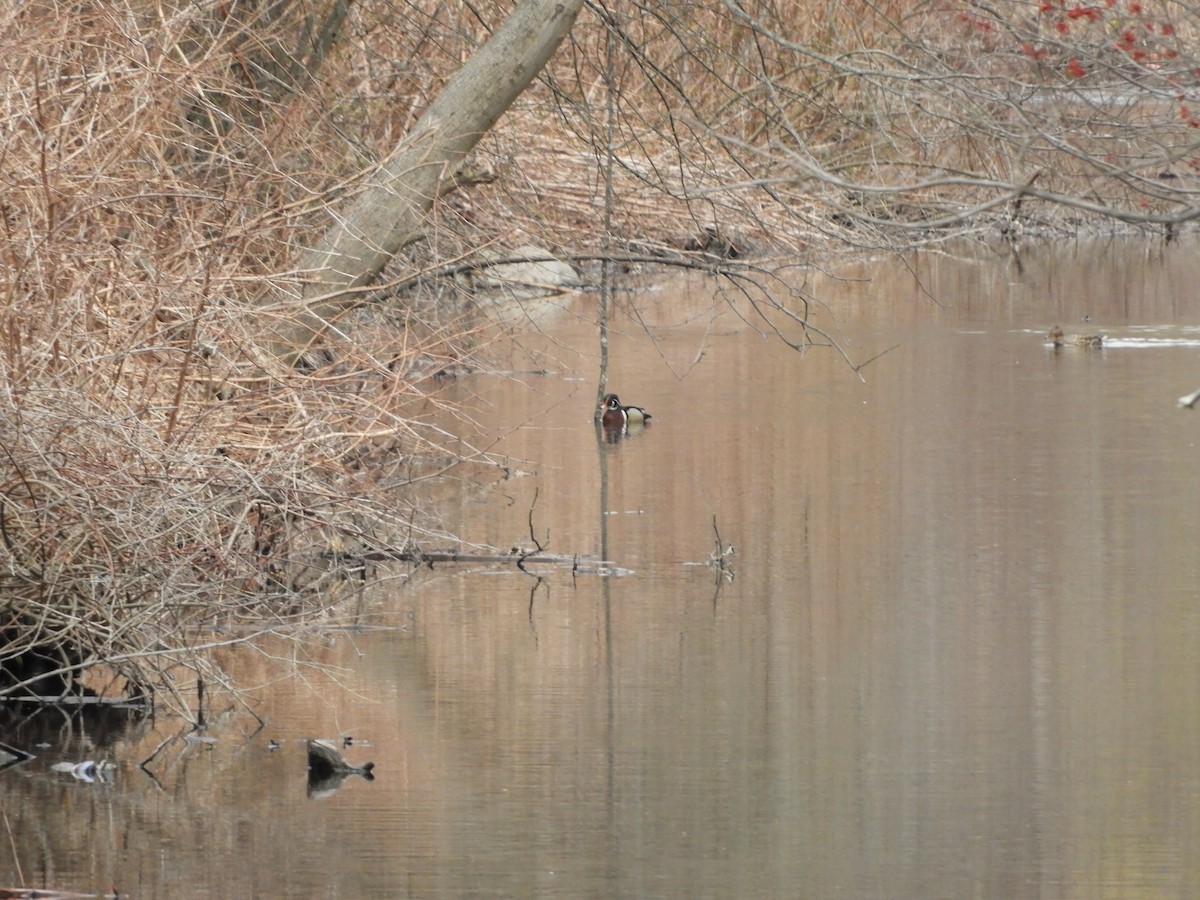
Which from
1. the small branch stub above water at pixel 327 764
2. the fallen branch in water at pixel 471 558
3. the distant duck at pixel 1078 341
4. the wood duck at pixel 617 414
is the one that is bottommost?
the small branch stub above water at pixel 327 764

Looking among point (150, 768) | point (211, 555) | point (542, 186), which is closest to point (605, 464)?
point (542, 186)

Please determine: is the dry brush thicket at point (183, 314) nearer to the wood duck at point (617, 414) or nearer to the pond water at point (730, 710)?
the pond water at point (730, 710)

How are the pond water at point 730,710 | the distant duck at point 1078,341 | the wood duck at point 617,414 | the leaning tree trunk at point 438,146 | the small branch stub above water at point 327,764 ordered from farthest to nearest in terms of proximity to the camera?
the distant duck at point 1078,341, the wood duck at point 617,414, the leaning tree trunk at point 438,146, the small branch stub above water at point 327,764, the pond water at point 730,710

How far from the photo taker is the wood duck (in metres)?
15.6

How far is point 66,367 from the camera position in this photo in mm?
7785

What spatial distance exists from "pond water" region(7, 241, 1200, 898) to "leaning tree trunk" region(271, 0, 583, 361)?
1493mm

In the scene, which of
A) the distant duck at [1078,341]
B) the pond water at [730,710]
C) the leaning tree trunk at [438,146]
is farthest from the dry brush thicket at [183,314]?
the distant duck at [1078,341]

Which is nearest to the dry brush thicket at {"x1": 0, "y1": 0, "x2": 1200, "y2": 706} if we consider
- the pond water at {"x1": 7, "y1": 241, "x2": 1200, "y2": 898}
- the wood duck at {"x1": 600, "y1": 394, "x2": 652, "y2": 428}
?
the pond water at {"x1": 7, "y1": 241, "x2": 1200, "y2": 898}

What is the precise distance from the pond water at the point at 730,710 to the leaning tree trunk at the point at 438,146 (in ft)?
4.90

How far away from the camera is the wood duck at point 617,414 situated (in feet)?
51.1

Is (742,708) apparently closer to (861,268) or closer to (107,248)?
(107,248)

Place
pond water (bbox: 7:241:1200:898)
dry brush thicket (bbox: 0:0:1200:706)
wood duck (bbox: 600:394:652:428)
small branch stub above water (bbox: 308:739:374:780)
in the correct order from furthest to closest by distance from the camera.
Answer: wood duck (bbox: 600:394:652:428)
dry brush thicket (bbox: 0:0:1200:706)
small branch stub above water (bbox: 308:739:374:780)
pond water (bbox: 7:241:1200:898)

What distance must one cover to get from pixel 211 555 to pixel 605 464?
6065mm

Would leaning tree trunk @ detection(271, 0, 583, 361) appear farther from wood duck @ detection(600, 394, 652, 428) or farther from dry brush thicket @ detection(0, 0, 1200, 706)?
wood duck @ detection(600, 394, 652, 428)
